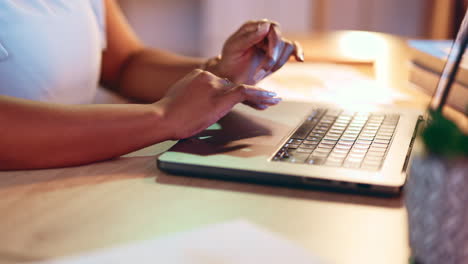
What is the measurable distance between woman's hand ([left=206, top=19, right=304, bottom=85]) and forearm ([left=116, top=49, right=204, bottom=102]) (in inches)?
6.5

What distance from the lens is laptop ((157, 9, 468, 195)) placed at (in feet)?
1.54

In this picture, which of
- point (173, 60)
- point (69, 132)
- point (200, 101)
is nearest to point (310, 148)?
point (200, 101)

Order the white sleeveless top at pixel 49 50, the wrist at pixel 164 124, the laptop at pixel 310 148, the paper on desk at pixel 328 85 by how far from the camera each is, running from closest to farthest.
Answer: the laptop at pixel 310 148 → the wrist at pixel 164 124 → the white sleeveless top at pixel 49 50 → the paper on desk at pixel 328 85

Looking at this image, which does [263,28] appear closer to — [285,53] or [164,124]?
[285,53]

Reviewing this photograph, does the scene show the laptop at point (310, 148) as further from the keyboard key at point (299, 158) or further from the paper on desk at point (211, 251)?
the paper on desk at point (211, 251)

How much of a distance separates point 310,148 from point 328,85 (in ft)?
1.79

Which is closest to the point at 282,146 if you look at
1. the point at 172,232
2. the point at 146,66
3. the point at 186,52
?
the point at 172,232

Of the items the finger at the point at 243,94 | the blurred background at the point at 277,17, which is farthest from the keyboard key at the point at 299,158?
the blurred background at the point at 277,17

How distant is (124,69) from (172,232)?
2.73 ft

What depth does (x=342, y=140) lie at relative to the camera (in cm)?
59

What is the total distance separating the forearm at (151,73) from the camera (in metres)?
1.03

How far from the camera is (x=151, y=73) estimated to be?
1086 mm

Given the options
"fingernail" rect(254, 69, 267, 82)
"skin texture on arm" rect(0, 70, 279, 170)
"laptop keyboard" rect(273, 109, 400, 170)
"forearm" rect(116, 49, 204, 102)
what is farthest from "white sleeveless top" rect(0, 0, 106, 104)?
"laptop keyboard" rect(273, 109, 400, 170)

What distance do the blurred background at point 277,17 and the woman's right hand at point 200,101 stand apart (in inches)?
99.5
